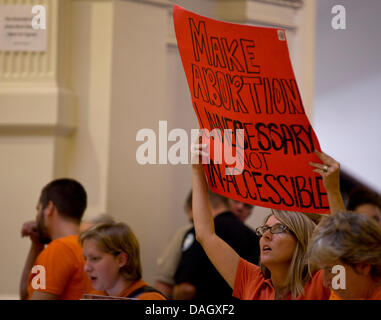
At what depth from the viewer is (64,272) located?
2779mm

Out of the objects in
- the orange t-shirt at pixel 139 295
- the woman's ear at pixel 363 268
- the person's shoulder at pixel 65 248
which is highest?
the person's shoulder at pixel 65 248

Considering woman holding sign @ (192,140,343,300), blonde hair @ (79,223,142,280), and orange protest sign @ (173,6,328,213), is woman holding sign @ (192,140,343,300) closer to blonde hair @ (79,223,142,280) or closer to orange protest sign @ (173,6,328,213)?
orange protest sign @ (173,6,328,213)

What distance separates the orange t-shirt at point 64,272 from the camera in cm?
276

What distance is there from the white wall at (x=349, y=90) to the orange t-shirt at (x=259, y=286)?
62.7 inches

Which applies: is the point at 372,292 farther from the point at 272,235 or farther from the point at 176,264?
the point at 176,264

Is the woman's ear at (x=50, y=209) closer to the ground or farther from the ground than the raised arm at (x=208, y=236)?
farther from the ground

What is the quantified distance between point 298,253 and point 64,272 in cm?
106

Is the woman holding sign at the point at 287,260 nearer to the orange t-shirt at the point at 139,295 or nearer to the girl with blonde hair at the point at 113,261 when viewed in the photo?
the orange t-shirt at the point at 139,295

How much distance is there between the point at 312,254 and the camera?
1.85m

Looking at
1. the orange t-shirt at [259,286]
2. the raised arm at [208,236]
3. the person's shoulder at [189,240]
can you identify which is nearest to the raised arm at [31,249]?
the person's shoulder at [189,240]

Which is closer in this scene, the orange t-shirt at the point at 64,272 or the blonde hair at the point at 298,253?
Answer: the blonde hair at the point at 298,253

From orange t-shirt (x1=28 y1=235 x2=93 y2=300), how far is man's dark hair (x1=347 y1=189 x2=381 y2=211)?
4.33ft
